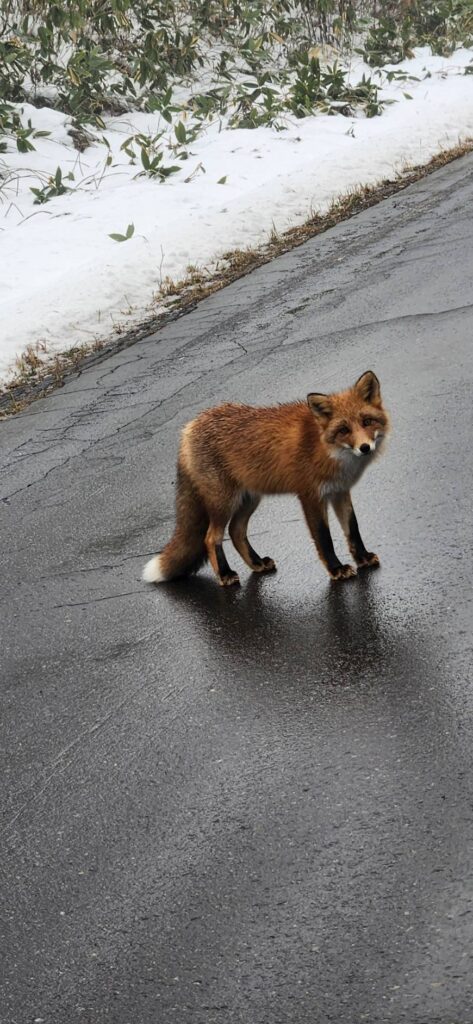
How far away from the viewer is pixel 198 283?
12352mm

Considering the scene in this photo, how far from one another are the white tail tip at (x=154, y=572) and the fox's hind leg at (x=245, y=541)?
1.38 feet

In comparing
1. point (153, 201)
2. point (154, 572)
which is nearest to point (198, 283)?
point (153, 201)

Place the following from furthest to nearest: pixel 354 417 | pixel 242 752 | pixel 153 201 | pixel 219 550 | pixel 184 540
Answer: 1. pixel 153 201
2. pixel 184 540
3. pixel 219 550
4. pixel 354 417
5. pixel 242 752

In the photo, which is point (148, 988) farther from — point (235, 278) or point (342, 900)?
point (235, 278)

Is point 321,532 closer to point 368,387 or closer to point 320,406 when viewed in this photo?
point 320,406

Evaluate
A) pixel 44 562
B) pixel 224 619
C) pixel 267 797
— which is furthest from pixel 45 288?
pixel 267 797

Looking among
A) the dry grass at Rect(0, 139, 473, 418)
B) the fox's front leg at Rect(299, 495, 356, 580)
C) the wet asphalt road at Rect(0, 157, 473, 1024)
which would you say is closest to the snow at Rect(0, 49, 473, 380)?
the dry grass at Rect(0, 139, 473, 418)

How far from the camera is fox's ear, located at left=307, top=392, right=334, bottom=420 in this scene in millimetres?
5105

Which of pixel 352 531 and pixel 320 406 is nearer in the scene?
pixel 320 406

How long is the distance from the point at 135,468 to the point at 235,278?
5264mm

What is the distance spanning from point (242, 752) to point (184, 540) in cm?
177

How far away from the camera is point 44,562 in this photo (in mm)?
6414

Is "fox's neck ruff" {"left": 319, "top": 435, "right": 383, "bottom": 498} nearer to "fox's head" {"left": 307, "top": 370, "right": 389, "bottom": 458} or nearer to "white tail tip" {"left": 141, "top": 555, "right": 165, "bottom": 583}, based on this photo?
"fox's head" {"left": 307, "top": 370, "right": 389, "bottom": 458}

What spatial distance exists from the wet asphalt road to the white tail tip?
0.28 ft
